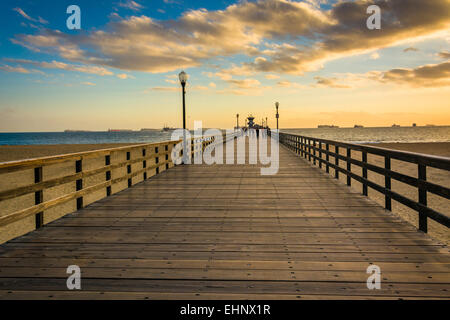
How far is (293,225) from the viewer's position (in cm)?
558

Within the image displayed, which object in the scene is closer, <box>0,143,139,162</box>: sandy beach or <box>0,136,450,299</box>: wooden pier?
<box>0,136,450,299</box>: wooden pier

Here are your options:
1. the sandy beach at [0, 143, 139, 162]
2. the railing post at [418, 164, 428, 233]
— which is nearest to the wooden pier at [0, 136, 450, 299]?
the railing post at [418, 164, 428, 233]

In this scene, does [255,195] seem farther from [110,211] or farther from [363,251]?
[363,251]

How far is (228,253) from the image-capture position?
4.31 meters

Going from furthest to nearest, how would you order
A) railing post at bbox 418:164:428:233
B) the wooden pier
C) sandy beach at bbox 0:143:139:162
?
sandy beach at bbox 0:143:139:162 → railing post at bbox 418:164:428:233 → the wooden pier

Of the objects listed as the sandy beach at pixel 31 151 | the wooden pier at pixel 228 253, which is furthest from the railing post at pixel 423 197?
the sandy beach at pixel 31 151

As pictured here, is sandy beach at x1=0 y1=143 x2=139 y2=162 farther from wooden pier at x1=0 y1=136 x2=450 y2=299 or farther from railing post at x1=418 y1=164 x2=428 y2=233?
railing post at x1=418 y1=164 x2=428 y2=233

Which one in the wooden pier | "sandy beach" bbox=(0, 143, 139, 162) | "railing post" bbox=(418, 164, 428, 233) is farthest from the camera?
"sandy beach" bbox=(0, 143, 139, 162)

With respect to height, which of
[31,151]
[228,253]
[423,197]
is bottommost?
[228,253]

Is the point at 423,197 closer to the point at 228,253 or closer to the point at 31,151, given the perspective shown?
the point at 228,253

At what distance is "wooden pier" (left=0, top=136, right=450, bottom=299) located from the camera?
3350mm

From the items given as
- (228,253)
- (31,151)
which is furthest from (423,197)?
(31,151)
